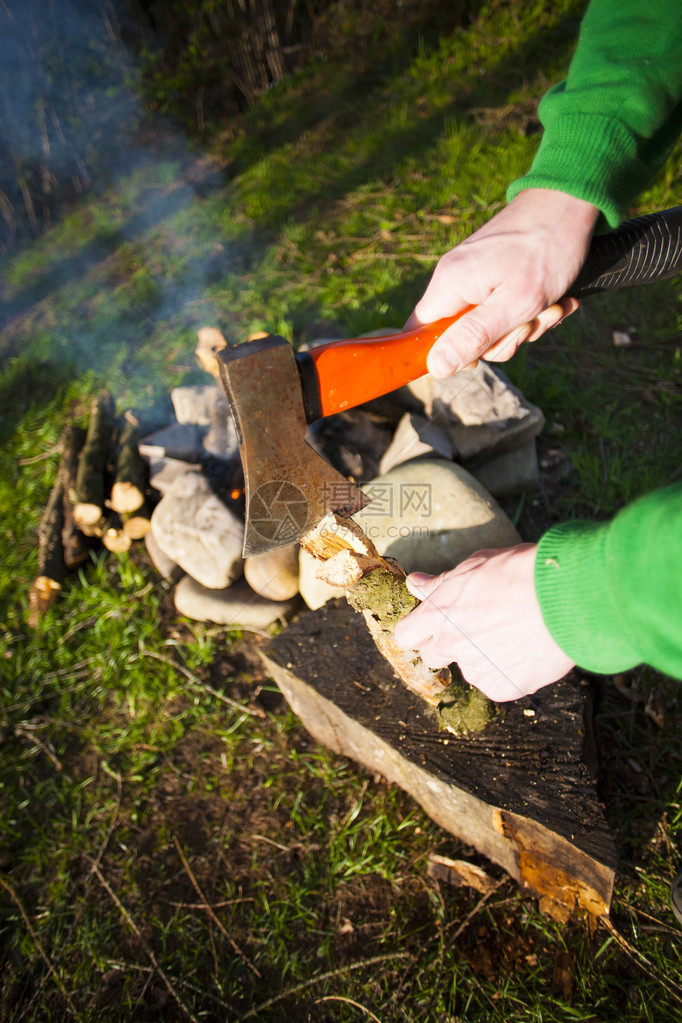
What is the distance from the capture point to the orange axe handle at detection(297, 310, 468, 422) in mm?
1561

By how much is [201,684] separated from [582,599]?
210cm

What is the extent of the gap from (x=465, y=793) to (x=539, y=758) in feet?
0.90

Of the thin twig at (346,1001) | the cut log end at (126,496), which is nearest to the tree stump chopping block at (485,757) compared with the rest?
the thin twig at (346,1001)

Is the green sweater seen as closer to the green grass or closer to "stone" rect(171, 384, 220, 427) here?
the green grass

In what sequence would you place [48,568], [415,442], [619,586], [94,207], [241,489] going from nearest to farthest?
[619,586] < [415,442] < [241,489] < [48,568] < [94,207]

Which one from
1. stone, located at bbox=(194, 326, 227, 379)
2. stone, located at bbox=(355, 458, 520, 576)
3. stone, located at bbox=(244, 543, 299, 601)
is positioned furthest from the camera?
stone, located at bbox=(194, 326, 227, 379)

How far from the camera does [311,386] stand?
157 cm

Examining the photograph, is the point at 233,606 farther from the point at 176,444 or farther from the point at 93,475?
the point at 93,475

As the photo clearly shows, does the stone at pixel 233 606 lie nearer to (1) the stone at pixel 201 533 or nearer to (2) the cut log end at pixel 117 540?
(1) the stone at pixel 201 533

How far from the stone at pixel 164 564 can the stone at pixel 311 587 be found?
81 cm

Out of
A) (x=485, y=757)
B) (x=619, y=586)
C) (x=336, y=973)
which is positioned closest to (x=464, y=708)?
(x=485, y=757)

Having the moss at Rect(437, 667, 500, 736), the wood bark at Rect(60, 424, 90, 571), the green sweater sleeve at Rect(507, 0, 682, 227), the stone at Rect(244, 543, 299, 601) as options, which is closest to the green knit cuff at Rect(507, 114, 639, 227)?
the green sweater sleeve at Rect(507, 0, 682, 227)

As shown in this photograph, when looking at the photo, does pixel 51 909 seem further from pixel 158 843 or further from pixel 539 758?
pixel 539 758

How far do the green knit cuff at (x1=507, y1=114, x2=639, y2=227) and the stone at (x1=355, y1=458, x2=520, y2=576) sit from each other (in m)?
1.10
